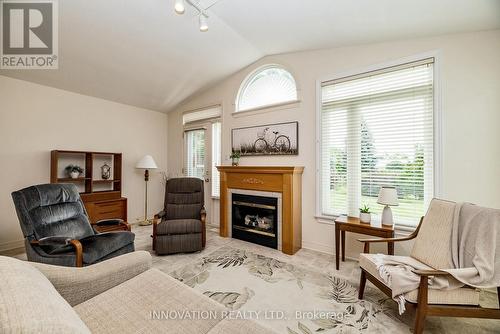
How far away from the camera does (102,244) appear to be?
2188 mm

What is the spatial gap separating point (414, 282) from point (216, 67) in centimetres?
384

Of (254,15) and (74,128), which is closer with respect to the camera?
(254,15)

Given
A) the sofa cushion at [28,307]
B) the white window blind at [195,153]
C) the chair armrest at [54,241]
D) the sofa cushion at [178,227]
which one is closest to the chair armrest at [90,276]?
the sofa cushion at [28,307]

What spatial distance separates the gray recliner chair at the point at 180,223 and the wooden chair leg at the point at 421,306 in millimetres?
2464

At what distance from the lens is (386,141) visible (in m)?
2.71

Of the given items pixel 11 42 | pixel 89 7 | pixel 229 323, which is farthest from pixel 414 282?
pixel 11 42

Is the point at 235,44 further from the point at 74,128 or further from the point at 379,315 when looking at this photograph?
the point at 379,315

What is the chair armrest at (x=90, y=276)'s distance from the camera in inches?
47.3

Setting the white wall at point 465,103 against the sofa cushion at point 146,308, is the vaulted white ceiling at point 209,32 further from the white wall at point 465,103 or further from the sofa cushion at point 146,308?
the sofa cushion at point 146,308

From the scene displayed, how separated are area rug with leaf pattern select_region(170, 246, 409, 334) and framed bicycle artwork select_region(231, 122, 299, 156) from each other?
1.71m

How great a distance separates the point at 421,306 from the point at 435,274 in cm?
26

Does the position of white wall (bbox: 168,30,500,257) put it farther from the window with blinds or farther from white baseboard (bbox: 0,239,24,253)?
white baseboard (bbox: 0,239,24,253)

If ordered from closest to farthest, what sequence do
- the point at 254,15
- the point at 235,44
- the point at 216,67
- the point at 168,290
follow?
the point at 168,290, the point at 254,15, the point at 235,44, the point at 216,67

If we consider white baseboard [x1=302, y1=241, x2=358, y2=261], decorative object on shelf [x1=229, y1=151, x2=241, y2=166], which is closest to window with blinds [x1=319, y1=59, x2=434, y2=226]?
white baseboard [x1=302, y1=241, x2=358, y2=261]
